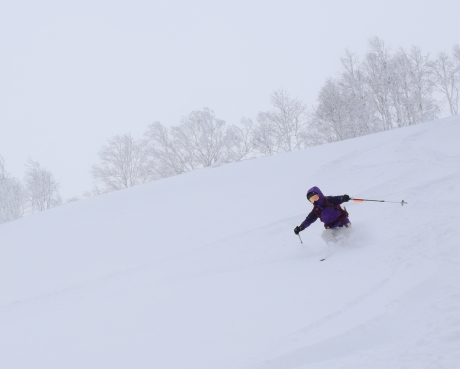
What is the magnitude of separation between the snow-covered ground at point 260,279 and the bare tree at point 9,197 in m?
18.8

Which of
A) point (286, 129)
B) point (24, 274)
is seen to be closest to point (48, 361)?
point (24, 274)

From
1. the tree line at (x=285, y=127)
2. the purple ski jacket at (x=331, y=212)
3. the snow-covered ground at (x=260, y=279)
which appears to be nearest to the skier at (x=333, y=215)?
the purple ski jacket at (x=331, y=212)

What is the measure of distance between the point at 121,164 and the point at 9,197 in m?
10.6

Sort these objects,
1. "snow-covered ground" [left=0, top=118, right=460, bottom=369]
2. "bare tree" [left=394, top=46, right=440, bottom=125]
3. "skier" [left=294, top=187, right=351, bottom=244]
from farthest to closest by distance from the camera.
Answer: "bare tree" [left=394, top=46, right=440, bottom=125] → "skier" [left=294, top=187, right=351, bottom=244] → "snow-covered ground" [left=0, top=118, right=460, bottom=369]

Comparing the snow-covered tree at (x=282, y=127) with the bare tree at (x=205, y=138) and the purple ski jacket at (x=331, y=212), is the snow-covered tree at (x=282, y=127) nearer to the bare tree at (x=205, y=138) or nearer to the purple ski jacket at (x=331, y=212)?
the bare tree at (x=205, y=138)

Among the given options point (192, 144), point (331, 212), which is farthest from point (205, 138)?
point (331, 212)

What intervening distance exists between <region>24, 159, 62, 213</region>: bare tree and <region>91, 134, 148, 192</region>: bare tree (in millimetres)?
4159

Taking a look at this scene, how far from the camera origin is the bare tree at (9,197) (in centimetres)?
3176

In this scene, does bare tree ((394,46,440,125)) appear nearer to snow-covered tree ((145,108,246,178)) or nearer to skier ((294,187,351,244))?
snow-covered tree ((145,108,246,178))

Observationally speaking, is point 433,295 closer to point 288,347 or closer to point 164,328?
point 288,347

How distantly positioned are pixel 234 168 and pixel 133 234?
8290 mm

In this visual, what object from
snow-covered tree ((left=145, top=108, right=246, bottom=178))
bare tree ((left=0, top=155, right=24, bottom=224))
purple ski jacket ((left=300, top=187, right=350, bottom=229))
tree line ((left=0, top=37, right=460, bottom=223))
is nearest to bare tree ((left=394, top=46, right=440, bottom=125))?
tree line ((left=0, top=37, right=460, bottom=223))

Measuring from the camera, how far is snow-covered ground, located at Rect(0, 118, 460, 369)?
401 centimetres

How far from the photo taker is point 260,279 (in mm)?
6699
